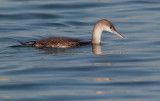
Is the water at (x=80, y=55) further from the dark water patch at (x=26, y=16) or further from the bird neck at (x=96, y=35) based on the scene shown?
the bird neck at (x=96, y=35)

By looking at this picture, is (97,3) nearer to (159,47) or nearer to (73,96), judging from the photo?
(159,47)

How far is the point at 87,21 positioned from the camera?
17.5 metres

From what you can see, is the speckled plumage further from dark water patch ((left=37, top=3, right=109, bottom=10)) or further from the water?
dark water patch ((left=37, top=3, right=109, bottom=10))

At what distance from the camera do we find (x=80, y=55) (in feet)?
41.7

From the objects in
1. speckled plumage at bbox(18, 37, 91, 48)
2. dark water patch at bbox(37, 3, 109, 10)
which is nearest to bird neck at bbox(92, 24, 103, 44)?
speckled plumage at bbox(18, 37, 91, 48)

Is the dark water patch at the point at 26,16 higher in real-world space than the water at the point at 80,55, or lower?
higher

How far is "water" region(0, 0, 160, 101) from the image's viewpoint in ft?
30.6

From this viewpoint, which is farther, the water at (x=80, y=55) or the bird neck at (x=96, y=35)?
the bird neck at (x=96, y=35)

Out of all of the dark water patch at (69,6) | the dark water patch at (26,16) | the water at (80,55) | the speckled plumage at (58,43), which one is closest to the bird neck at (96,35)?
the water at (80,55)

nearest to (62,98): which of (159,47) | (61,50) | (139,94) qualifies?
(139,94)

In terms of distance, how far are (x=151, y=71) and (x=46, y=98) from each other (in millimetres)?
2948

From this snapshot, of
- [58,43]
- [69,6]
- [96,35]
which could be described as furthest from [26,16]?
[58,43]

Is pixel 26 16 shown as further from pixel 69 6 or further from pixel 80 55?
pixel 80 55

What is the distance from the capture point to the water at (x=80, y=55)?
30.6 feet
